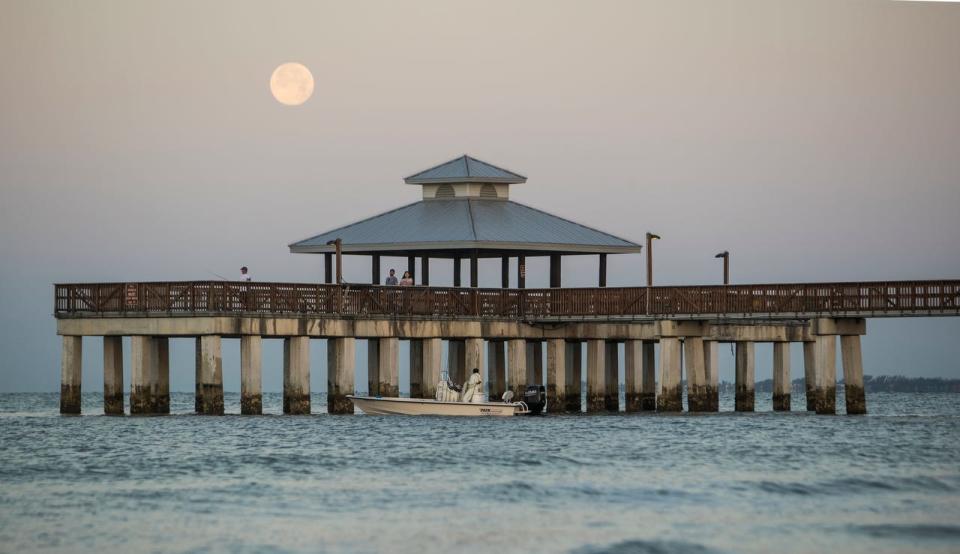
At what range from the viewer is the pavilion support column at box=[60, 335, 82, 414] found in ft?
211

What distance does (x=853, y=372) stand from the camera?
6469cm

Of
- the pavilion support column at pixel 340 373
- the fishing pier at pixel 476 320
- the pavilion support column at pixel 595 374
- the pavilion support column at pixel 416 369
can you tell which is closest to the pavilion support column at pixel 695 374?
the fishing pier at pixel 476 320

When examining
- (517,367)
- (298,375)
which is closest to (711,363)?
(517,367)

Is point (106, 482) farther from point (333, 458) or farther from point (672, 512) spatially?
point (672, 512)

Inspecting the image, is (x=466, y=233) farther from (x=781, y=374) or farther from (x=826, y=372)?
(x=781, y=374)

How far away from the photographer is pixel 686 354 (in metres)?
68.6

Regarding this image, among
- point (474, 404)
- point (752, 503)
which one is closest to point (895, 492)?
point (752, 503)

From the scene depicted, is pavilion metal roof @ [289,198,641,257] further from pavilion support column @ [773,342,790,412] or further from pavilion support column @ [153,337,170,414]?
pavilion support column @ [153,337,170,414]

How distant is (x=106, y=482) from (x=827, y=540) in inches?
690

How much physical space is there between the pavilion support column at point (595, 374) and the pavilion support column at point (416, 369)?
6.38m

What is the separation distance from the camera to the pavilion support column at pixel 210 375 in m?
61.7

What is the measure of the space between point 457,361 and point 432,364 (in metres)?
5.56

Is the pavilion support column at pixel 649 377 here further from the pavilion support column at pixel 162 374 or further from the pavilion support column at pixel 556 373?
the pavilion support column at pixel 162 374

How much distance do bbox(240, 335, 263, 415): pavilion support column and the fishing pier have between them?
75mm
